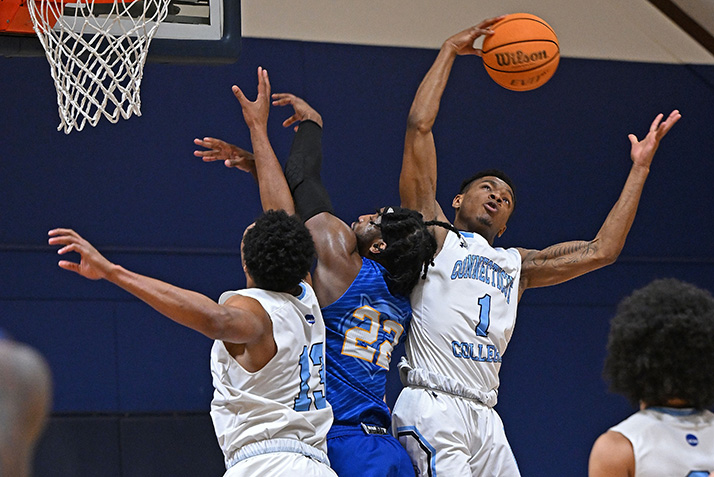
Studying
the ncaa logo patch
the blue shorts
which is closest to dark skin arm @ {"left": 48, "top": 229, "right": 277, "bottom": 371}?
the blue shorts

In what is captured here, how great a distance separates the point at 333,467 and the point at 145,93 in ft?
11.9

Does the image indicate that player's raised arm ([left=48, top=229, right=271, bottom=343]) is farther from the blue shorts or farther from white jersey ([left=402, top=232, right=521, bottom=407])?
white jersey ([left=402, top=232, right=521, bottom=407])

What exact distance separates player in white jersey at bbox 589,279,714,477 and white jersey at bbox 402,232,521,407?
1.43m

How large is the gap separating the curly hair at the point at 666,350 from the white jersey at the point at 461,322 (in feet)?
4.68

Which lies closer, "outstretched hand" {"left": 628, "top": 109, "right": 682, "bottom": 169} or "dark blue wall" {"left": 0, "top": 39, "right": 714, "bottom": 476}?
"outstretched hand" {"left": 628, "top": 109, "right": 682, "bottom": 169}

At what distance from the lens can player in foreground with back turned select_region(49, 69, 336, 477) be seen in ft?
9.27

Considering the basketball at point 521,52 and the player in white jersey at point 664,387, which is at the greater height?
the basketball at point 521,52

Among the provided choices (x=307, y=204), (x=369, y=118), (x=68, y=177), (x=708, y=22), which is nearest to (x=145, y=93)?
(x=68, y=177)

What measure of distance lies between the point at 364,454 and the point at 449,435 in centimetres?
37

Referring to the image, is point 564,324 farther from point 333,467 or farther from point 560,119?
point 333,467

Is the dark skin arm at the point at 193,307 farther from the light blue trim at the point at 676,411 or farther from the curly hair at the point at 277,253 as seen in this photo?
the light blue trim at the point at 676,411

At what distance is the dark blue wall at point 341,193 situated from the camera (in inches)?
228

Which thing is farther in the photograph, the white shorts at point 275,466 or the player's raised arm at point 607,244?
the player's raised arm at point 607,244

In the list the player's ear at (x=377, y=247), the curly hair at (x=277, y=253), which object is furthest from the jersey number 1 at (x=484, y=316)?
the curly hair at (x=277, y=253)
